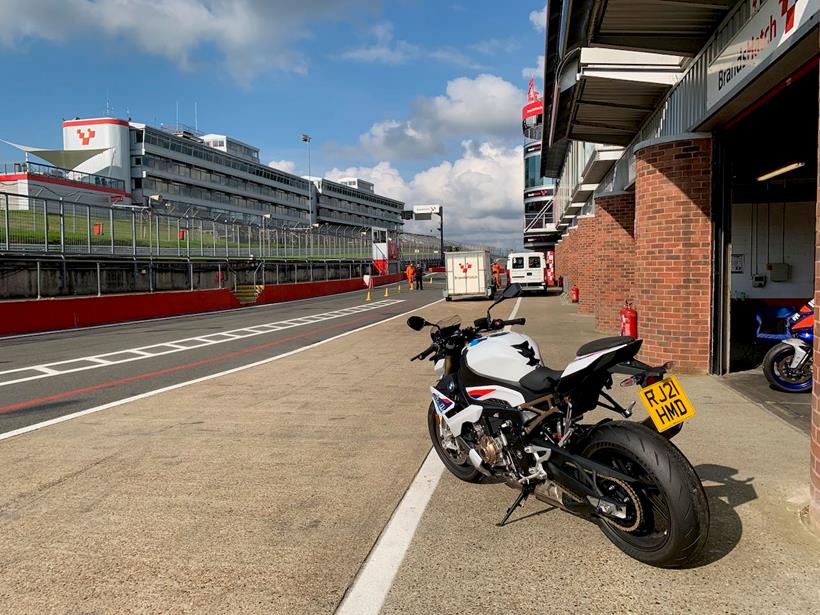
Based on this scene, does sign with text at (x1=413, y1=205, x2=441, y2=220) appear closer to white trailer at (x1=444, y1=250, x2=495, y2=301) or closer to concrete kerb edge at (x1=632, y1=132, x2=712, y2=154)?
white trailer at (x1=444, y1=250, x2=495, y2=301)

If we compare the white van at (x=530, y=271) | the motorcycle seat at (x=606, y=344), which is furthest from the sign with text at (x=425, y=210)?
the motorcycle seat at (x=606, y=344)

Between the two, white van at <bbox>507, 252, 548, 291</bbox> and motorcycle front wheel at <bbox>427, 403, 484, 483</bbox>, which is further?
white van at <bbox>507, 252, 548, 291</bbox>

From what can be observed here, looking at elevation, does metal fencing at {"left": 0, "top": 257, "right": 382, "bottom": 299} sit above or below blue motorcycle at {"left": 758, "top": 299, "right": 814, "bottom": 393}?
above

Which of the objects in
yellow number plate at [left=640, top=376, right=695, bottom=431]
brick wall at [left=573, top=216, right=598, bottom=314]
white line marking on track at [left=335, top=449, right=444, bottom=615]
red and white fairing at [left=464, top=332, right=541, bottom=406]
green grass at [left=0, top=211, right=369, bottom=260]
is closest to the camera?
white line marking on track at [left=335, top=449, right=444, bottom=615]

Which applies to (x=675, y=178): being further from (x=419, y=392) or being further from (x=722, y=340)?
(x=419, y=392)

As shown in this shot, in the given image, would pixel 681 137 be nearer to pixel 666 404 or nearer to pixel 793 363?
pixel 793 363

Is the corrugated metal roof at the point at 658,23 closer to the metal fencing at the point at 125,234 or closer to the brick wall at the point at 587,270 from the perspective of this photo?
the brick wall at the point at 587,270

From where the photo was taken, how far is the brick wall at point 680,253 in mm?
8383

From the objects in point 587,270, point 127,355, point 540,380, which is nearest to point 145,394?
point 127,355

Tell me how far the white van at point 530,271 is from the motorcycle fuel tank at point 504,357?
31.8m

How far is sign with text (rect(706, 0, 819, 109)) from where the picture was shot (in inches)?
191

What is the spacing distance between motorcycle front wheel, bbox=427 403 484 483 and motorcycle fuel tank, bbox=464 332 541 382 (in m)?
0.76

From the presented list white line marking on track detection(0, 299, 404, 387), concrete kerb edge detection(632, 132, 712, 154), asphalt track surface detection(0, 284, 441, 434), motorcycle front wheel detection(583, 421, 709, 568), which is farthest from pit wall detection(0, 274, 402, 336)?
motorcycle front wheel detection(583, 421, 709, 568)

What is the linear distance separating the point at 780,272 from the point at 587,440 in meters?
11.6
